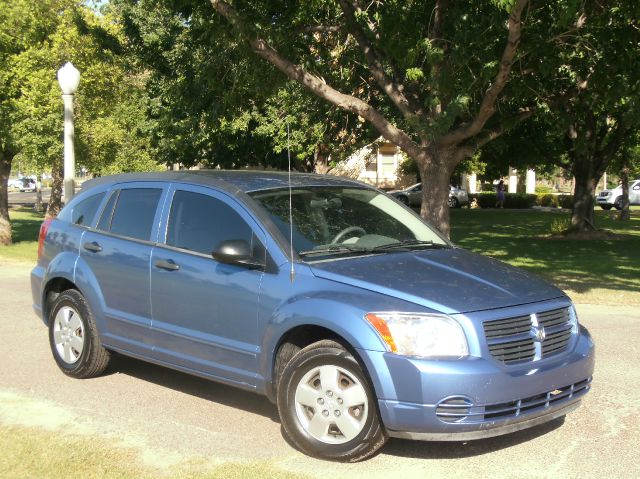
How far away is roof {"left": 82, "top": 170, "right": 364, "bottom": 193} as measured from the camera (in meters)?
5.75

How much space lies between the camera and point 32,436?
16.7 ft

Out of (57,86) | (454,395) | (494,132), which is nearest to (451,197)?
(57,86)

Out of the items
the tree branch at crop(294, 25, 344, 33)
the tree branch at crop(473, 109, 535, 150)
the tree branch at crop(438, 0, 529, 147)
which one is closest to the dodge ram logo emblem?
the tree branch at crop(438, 0, 529, 147)

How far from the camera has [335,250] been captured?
17.3 feet

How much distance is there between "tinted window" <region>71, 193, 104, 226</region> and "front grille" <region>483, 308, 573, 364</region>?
3.93 m

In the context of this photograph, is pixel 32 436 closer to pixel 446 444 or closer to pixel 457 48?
pixel 446 444

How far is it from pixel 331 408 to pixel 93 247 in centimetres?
286

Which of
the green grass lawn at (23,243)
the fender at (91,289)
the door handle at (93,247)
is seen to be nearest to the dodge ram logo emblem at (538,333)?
the fender at (91,289)

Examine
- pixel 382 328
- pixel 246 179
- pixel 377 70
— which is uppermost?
pixel 377 70

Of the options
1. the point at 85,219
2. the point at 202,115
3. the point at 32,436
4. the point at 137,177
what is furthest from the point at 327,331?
the point at 202,115

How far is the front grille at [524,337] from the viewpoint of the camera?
174 inches

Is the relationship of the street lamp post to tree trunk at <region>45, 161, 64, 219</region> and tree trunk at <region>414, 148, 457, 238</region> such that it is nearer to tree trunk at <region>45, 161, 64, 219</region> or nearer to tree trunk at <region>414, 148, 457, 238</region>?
tree trunk at <region>414, 148, 457, 238</region>

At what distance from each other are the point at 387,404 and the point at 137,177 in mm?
3313

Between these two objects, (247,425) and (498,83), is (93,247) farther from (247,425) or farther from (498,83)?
(498,83)
